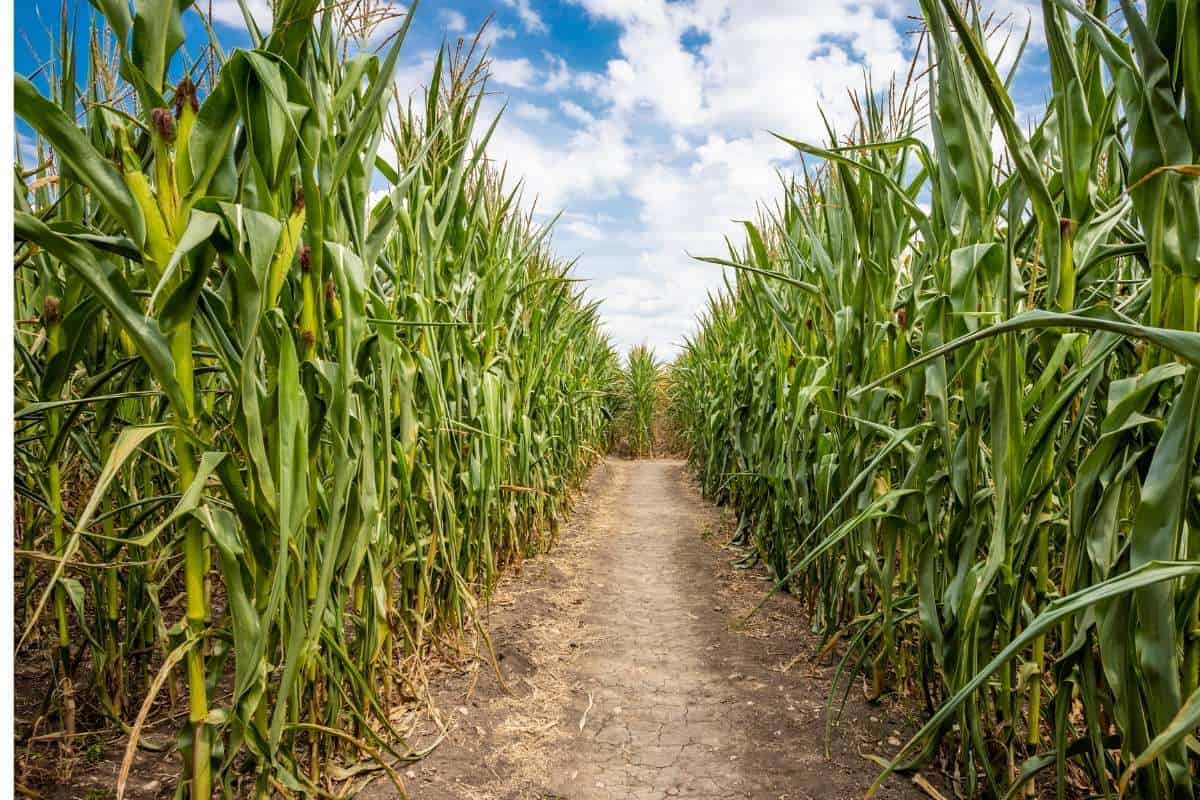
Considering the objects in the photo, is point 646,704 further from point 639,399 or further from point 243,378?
point 639,399

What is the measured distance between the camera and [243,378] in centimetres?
100

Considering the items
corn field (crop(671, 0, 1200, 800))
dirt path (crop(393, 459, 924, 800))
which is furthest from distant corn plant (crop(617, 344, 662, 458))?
corn field (crop(671, 0, 1200, 800))

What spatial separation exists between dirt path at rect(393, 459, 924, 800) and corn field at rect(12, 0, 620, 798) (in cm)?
30

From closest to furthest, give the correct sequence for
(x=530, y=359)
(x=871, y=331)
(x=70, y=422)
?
(x=70, y=422)
(x=871, y=331)
(x=530, y=359)

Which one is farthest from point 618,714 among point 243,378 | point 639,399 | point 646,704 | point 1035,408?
point 639,399

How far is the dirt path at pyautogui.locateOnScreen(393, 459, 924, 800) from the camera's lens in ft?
5.98

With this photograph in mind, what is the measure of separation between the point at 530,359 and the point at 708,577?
5.16 ft

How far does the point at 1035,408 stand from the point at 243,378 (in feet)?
5.51

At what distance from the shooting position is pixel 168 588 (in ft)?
8.98

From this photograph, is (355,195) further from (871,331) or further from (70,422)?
(871,331)

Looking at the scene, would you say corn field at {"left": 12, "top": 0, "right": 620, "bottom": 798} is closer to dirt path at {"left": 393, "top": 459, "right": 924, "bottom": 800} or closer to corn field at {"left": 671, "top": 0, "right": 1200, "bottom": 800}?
dirt path at {"left": 393, "top": 459, "right": 924, "bottom": 800}

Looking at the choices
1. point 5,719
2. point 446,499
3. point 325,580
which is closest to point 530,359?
point 446,499

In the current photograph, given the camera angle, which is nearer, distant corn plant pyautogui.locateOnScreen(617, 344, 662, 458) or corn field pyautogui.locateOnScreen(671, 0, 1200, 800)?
corn field pyautogui.locateOnScreen(671, 0, 1200, 800)

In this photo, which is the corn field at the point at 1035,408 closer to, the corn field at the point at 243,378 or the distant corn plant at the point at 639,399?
the corn field at the point at 243,378
